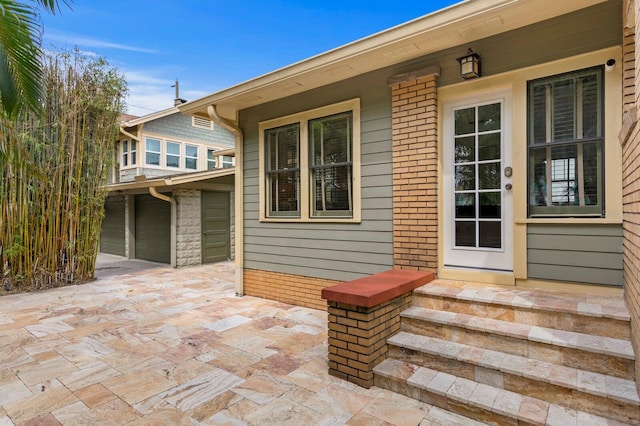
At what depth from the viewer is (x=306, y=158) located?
454cm

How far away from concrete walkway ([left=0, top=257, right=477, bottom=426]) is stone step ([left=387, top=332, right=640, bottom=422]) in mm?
343

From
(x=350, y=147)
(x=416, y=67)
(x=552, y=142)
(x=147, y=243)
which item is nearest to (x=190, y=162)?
(x=147, y=243)

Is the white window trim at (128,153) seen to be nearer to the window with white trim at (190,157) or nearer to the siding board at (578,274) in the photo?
the window with white trim at (190,157)

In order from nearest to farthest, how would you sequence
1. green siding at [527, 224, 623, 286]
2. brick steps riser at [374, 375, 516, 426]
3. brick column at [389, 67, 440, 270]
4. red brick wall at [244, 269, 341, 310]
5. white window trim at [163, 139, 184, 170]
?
brick steps riser at [374, 375, 516, 426] < green siding at [527, 224, 623, 286] < brick column at [389, 67, 440, 270] < red brick wall at [244, 269, 341, 310] < white window trim at [163, 139, 184, 170]


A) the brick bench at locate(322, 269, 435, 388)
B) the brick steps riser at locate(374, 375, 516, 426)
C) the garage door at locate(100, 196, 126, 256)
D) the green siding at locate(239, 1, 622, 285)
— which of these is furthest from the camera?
the garage door at locate(100, 196, 126, 256)

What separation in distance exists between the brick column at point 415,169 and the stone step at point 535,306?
1.50 ft

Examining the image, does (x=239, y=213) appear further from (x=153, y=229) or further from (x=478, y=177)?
(x=153, y=229)

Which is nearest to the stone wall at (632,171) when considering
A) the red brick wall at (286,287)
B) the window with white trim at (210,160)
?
the red brick wall at (286,287)

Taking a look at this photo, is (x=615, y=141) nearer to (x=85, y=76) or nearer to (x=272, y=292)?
(x=272, y=292)

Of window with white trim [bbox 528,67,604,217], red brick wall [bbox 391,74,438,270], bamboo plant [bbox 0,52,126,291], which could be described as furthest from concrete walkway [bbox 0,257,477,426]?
window with white trim [bbox 528,67,604,217]

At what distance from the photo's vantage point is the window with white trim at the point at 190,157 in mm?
12406

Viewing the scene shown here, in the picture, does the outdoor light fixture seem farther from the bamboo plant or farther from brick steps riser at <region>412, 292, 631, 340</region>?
the bamboo plant

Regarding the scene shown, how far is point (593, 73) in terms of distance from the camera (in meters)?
2.78

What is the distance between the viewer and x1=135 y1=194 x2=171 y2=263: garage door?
29.9ft
